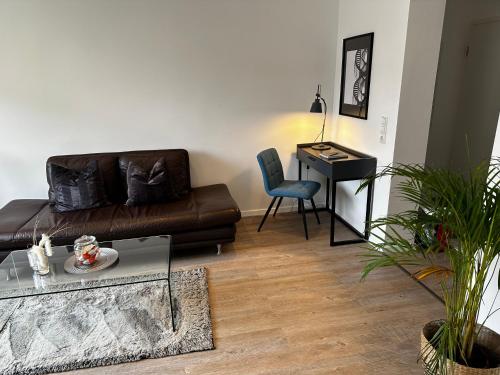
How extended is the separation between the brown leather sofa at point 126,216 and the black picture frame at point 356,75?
4.98 ft

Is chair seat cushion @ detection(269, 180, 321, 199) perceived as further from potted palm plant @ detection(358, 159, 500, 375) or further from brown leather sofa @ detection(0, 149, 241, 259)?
potted palm plant @ detection(358, 159, 500, 375)

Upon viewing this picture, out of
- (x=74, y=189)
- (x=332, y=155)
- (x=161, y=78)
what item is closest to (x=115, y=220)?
(x=74, y=189)

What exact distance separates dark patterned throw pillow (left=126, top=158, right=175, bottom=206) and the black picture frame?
1.94m

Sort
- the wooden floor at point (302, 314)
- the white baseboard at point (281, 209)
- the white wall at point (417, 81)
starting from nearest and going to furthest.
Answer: the wooden floor at point (302, 314) < the white wall at point (417, 81) < the white baseboard at point (281, 209)

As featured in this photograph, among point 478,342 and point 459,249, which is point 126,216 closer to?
point 459,249

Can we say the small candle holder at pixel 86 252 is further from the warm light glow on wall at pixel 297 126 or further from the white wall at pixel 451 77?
the white wall at pixel 451 77

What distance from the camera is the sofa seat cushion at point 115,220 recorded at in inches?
110

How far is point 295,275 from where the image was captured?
2854mm

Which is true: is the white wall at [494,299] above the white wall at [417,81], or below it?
below

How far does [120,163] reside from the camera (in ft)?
11.3

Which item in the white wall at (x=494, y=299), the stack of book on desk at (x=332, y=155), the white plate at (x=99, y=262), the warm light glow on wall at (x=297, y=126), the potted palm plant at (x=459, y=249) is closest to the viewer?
the potted palm plant at (x=459, y=249)

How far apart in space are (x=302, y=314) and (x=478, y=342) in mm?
1030

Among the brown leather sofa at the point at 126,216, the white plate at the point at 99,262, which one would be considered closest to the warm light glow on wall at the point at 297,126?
the brown leather sofa at the point at 126,216

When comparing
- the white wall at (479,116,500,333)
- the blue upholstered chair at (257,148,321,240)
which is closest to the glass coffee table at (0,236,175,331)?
the blue upholstered chair at (257,148,321,240)
